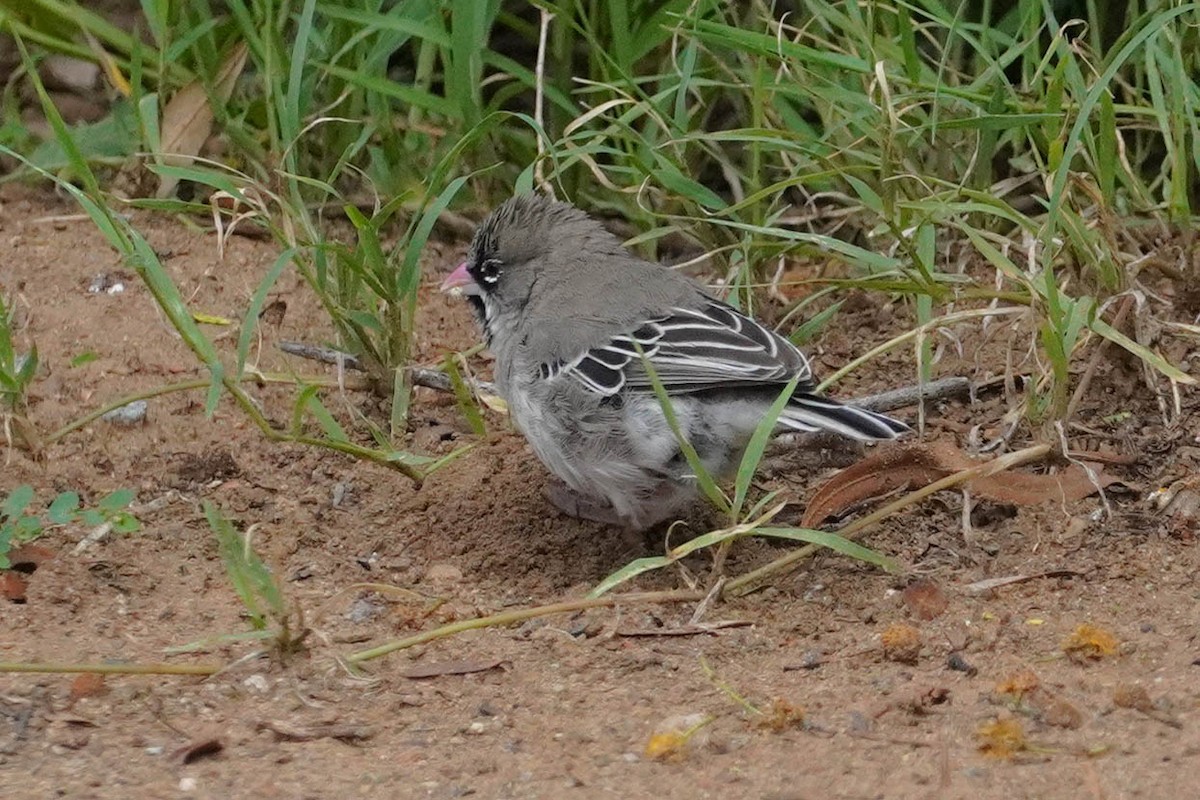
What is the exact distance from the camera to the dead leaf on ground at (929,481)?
4.57m

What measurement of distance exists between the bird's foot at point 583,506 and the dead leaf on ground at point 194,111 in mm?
2369

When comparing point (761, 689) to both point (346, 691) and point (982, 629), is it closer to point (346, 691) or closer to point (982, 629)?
point (982, 629)

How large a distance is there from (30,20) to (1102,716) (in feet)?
16.7

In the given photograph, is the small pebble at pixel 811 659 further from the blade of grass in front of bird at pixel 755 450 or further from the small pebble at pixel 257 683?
the small pebble at pixel 257 683

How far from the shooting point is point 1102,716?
3.38 meters

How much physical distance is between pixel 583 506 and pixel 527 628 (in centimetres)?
89

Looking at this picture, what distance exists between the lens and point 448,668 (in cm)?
392

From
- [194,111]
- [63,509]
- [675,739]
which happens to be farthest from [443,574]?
[194,111]

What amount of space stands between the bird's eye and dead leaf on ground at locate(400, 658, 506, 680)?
172cm

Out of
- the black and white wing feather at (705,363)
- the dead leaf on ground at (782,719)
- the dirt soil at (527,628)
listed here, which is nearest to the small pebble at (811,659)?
the dirt soil at (527,628)

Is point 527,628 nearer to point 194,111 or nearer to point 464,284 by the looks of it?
point 464,284

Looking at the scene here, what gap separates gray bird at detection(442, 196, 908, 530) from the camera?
4645 millimetres

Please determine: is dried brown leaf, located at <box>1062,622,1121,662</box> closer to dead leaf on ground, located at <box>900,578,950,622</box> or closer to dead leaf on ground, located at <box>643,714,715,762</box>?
dead leaf on ground, located at <box>900,578,950,622</box>

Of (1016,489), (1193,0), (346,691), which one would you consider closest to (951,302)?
(1016,489)
